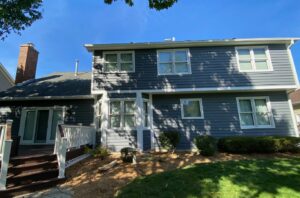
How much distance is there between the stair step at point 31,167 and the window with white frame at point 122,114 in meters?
4.44

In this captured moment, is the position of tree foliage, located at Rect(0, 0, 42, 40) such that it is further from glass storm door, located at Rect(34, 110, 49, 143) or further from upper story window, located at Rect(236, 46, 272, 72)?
upper story window, located at Rect(236, 46, 272, 72)

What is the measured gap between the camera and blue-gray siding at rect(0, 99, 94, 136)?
11789 millimetres

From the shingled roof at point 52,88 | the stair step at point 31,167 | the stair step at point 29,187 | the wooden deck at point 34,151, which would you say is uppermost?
the shingled roof at point 52,88

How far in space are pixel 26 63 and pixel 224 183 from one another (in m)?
16.7

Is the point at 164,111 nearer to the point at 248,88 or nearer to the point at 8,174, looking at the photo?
the point at 248,88

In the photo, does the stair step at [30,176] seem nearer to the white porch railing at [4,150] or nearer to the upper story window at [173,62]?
the white porch railing at [4,150]

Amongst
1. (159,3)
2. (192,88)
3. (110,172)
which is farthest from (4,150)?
(192,88)

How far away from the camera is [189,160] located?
8.02 m

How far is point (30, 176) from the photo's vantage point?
6023 mm

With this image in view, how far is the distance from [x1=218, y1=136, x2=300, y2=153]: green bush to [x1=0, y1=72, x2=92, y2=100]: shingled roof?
8563mm

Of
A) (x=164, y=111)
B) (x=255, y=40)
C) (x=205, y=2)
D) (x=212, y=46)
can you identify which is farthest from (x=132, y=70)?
(x=255, y=40)

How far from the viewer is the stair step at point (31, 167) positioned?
20.0 ft

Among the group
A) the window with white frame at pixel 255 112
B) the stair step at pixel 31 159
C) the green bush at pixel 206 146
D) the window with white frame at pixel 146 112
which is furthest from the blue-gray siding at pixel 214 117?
the stair step at pixel 31 159

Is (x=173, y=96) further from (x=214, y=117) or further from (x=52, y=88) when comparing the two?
(x=52, y=88)
